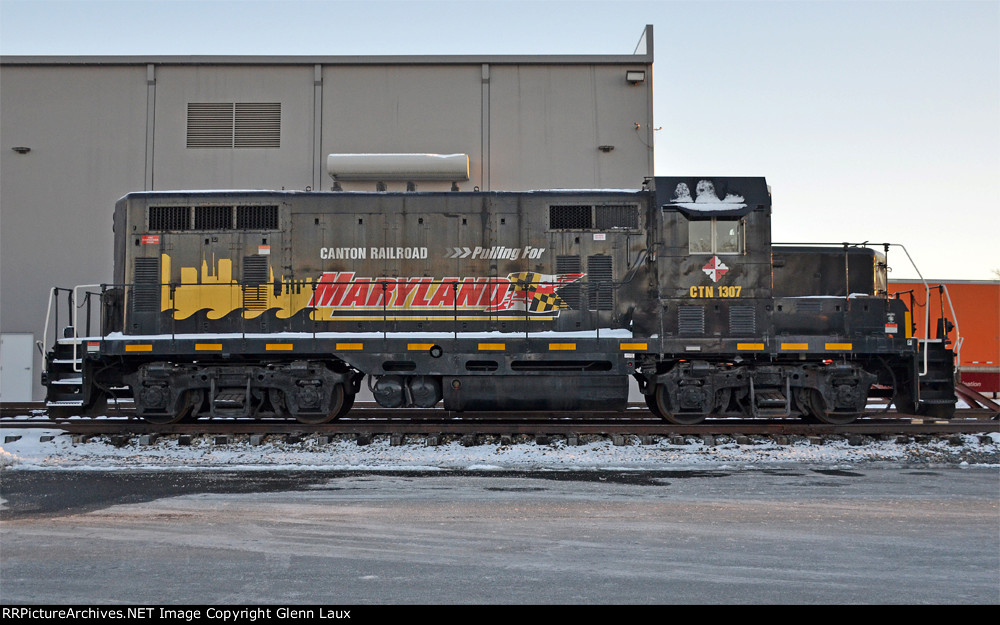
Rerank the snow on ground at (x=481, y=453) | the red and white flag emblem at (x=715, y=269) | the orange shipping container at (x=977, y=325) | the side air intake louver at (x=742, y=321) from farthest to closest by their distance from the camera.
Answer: the orange shipping container at (x=977, y=325) < the red and white flag emblem at (x=715, y=269) < the side air intake louver at (x=742, y=321) < the snow on ground at (x=481, y=453)

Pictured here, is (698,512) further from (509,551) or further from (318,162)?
(318,162)

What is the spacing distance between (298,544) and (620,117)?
1498 centimetres

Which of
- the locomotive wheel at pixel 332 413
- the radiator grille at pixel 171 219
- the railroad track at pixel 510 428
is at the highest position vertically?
the radiator grille at pixel 171 219

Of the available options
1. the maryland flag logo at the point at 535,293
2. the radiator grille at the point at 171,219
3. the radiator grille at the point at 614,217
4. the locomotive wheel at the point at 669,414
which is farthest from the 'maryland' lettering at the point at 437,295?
the radiator grille at the point at 171,219

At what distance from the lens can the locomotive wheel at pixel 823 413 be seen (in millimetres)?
10250

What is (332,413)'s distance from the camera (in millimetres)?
10297

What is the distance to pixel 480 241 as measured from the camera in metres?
10.7

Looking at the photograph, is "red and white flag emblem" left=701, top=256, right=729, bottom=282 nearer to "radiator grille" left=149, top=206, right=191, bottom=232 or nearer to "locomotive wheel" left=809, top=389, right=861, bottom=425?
"locomotive wheel" left=809, top=389, right=861, bottom=425

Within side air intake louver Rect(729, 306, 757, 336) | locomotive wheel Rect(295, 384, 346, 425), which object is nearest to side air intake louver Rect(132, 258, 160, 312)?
locomotive wheel Rect(295, 384, 346, 425)

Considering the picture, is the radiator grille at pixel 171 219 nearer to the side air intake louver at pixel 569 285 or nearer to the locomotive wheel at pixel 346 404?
the locomotive wheel at pixel 346 404

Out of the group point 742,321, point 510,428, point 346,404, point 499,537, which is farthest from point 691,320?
point 499,537

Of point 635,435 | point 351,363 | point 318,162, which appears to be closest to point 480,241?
point 351,363

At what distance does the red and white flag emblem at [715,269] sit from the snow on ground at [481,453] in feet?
7.84

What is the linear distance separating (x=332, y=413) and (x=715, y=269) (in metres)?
6.02
